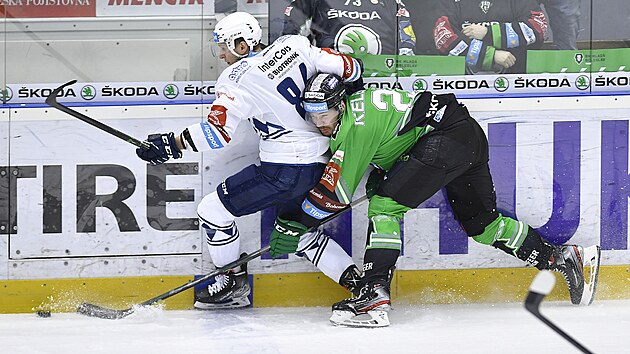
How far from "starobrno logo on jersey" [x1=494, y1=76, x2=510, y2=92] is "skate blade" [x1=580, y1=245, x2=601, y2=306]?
851 millimetres

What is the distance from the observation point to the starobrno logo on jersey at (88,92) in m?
4.29

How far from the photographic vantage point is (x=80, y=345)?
3617 mm

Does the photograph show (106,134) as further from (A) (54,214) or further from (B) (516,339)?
(B) (516,339)

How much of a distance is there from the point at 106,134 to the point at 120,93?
20cm

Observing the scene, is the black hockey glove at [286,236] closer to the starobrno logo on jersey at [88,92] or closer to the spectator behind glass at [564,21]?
the starobrno logo on jersey at [88,92]

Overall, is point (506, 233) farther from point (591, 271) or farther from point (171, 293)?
point (171, 293)

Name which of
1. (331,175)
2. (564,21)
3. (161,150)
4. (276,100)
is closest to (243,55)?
(276,100)

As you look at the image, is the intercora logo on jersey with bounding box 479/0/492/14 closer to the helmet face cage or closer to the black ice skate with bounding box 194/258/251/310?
the helmet face cage

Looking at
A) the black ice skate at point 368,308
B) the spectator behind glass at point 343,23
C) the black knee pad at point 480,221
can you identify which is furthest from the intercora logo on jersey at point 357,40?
the black ice skate at point 368,308

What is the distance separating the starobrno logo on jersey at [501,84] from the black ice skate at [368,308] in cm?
114

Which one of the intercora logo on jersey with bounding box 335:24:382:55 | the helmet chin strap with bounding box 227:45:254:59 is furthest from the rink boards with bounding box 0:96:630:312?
the intercora logo on jersey with bounding box 335:24:382:55

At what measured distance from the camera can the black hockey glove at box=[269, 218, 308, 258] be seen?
4.06 m

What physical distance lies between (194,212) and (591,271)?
188 centimetres

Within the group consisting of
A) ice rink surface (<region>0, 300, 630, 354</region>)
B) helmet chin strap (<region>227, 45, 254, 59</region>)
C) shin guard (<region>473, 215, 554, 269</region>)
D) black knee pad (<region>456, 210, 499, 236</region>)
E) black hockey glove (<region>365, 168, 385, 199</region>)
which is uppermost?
helmet chin strap (<region>227, 45, 254, 59</region>)
